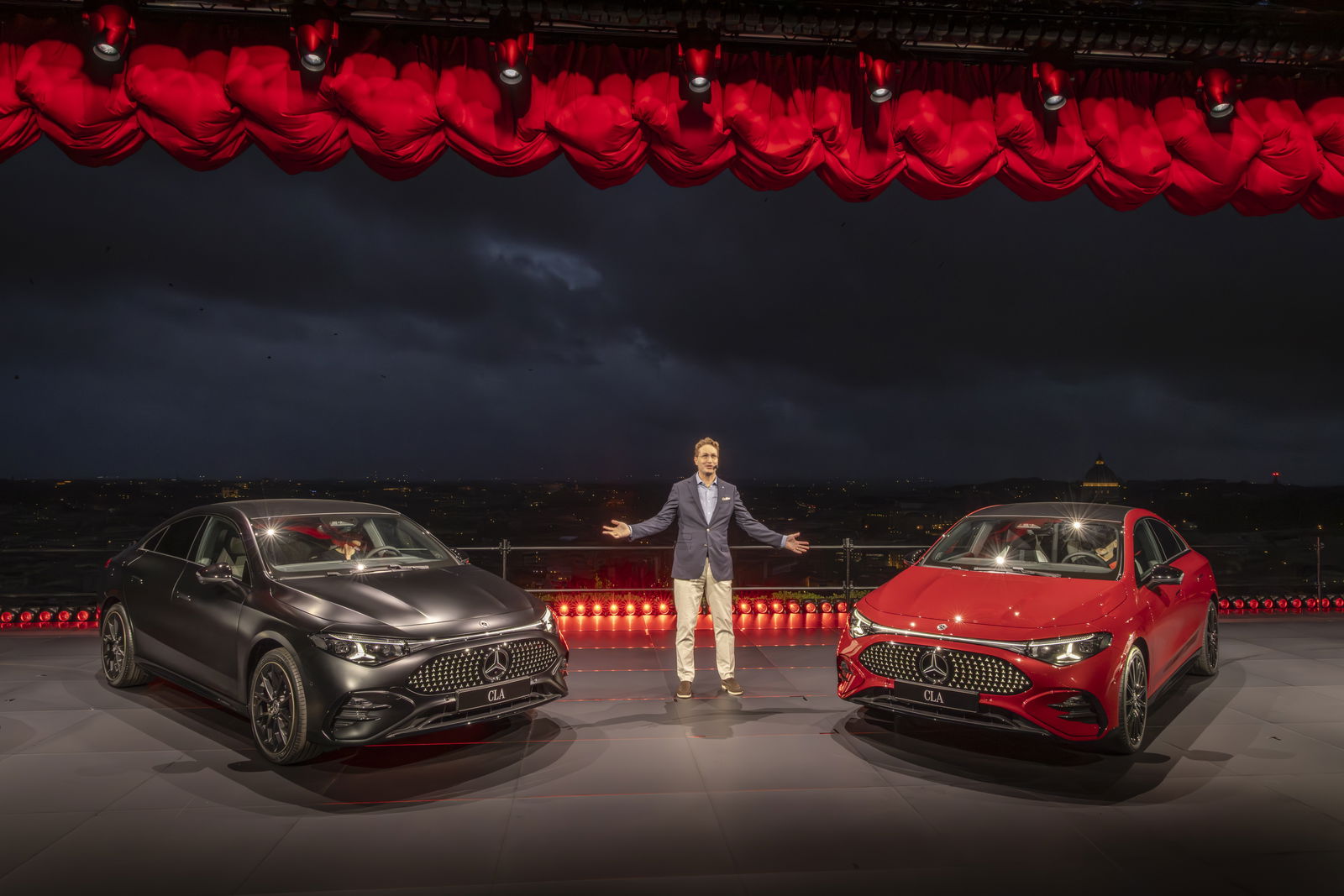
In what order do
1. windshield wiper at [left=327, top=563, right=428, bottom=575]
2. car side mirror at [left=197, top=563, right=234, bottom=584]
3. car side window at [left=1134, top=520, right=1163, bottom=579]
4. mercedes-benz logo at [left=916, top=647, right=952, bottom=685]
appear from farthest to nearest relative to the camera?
car side window at [left=1134, top=520, right=1163, bottom=579] < windshield wiper at [left=327, top=563, right=428, bottom=575] < car side mirror at [left=197, top=563, right=234, bottom=584] < mercedes-benz logo at [left=916, top=647, right=952, bottom=685]

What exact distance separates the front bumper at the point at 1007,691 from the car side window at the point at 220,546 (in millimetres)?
4174

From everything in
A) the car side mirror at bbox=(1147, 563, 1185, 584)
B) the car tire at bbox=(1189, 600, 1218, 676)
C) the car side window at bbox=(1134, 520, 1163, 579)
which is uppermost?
the car side window at bbox=(1134, 520, 1163, 579)

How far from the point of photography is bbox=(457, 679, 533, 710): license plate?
4.53 meters

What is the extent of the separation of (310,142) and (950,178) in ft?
17.3

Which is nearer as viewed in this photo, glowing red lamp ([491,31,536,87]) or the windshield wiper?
the windshield wiper

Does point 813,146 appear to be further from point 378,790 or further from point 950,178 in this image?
point 378,790

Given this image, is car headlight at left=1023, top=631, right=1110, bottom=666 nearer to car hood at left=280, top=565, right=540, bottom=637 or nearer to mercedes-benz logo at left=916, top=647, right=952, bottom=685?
mercedes-benz logo at left=916, top=647, right=952, bottom=685

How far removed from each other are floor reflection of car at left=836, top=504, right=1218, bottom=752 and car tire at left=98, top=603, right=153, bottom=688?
17.4 feet

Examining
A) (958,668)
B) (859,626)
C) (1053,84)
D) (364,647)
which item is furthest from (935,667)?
(1053,84)

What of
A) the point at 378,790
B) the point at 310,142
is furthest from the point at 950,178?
the point at 378,790

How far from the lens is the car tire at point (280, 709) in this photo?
4.43 metres

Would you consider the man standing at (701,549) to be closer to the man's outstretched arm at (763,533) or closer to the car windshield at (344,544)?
the man's outstretched arm at (763,533)

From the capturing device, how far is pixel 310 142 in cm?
633

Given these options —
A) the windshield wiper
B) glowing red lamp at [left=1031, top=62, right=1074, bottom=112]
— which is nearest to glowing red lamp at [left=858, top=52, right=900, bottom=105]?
glowing red lamp at [left=1031, top=62, right=1074, bottom=112]
